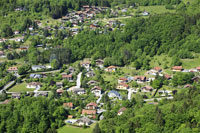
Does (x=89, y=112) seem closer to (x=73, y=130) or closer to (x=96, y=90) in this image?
(x=73, y=130)

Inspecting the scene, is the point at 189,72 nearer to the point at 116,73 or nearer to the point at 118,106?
the point at 116,73

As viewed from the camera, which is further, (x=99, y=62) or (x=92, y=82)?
(x=99, y=62)

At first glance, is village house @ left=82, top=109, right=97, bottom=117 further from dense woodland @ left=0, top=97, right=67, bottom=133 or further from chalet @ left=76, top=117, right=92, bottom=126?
dense woodland @ left=0, top=97, right=67, bottom=133

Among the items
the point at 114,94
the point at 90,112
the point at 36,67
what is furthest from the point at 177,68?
the point at 36,67

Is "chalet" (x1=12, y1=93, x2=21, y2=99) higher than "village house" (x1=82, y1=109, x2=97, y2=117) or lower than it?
higher

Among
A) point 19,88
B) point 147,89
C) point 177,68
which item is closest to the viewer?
point 147,89

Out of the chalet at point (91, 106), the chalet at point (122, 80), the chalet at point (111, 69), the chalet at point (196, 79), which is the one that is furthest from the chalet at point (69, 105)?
the chalet at point (196, 79)

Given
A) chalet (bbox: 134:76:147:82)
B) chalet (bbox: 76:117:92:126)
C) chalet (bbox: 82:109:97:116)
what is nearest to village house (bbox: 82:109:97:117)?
chalet (bbox: 82:109:97:116)

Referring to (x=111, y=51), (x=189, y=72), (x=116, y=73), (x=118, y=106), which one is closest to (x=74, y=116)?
(x=118, y=106)

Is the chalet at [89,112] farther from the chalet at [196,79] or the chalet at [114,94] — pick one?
the chalet at [196,79]

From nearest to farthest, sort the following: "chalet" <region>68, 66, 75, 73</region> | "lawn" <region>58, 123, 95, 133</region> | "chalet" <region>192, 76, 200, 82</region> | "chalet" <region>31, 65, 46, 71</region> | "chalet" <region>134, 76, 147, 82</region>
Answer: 1. "lawn" <region>58, 123, 95, 133</region>
2. "chalet" <region>192, 76, 200, 82</region>
3. "chalet" <region>134, 76, 147, 82</region>
4. "chalet" <region>68, 66, 75, 73</region>
5. "chalet" <region>31, 65, 46, 71</region>

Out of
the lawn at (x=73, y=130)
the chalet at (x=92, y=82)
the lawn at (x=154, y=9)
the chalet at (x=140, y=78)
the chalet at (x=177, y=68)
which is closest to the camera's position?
the lawn at (x=73, y=130)
